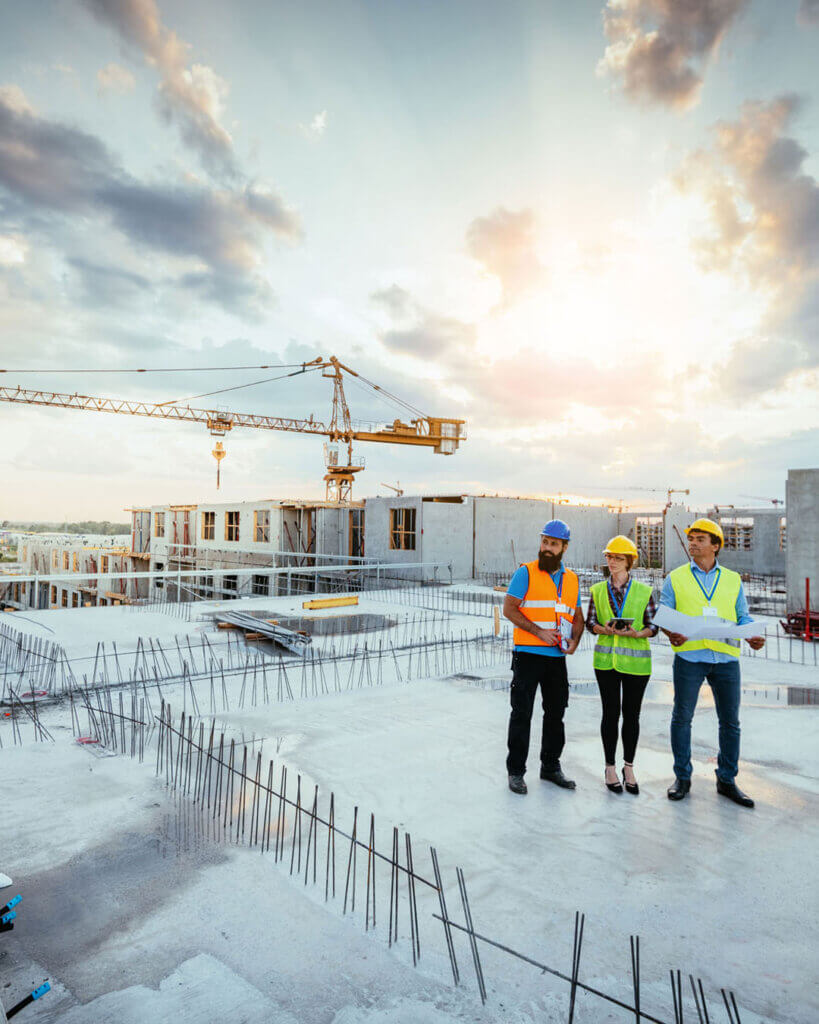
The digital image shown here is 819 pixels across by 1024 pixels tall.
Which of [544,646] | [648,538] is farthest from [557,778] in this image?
[648,538]

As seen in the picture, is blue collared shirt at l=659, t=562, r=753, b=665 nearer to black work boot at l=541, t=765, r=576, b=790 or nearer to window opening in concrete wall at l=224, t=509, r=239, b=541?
black work boot at l=541, t=765, r=576, b=790

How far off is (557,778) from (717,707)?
124cm

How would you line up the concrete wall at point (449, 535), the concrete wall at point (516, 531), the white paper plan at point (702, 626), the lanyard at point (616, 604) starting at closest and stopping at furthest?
the white paper plan at point (702, 626), the lanyard at point (616, 604), the concrete wall at point (449, 535), the concrete wall at point (516, 531)

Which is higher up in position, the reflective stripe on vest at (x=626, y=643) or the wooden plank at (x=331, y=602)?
the reflective stripe on vest at (x=626, y=643)

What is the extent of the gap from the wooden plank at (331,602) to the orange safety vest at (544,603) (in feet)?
37.1

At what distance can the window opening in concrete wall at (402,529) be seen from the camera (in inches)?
1003

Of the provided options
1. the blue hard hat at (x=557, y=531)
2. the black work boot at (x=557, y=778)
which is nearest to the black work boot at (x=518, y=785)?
the black work boot at (x=557, y=778)

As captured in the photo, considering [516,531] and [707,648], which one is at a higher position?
[516,531]

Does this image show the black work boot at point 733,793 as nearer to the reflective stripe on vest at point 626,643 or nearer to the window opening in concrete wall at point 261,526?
the reflective stripe on vest at point 626,643

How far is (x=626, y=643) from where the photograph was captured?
420 centimetres

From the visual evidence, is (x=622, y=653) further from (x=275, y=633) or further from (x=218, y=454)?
(x=218, y=454)

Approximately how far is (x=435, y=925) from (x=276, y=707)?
401 cm

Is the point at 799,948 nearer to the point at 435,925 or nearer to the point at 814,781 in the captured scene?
the point at 435,925

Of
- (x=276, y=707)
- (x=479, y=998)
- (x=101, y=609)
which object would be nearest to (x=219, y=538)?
(x=101, y=609)
